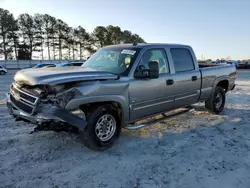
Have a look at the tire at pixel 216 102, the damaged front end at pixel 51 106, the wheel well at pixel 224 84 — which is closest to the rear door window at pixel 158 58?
the damaged front end at pixel 51 106

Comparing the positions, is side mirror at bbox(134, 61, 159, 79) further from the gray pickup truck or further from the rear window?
the rear window

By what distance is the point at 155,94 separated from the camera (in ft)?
14.6

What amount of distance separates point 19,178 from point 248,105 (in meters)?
7.38

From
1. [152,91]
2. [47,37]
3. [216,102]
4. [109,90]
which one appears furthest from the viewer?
[47,37]

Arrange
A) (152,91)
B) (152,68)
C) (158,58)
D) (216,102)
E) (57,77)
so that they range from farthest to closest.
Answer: (216,102) < (158,58) < (152,91) < (152,68) < (57,77)

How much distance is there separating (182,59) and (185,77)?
46 centimetres

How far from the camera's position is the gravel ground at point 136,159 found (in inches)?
115

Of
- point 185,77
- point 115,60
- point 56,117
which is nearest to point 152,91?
point 115,60

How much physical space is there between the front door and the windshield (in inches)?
8.7

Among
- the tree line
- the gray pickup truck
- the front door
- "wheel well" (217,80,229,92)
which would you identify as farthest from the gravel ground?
the tree line

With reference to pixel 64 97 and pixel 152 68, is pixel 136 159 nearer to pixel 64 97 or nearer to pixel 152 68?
pixel 64 97

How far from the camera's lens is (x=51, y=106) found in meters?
3.23

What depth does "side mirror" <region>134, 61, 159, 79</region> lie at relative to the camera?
399 cm

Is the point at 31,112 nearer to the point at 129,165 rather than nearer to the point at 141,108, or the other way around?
the point at 129,165
